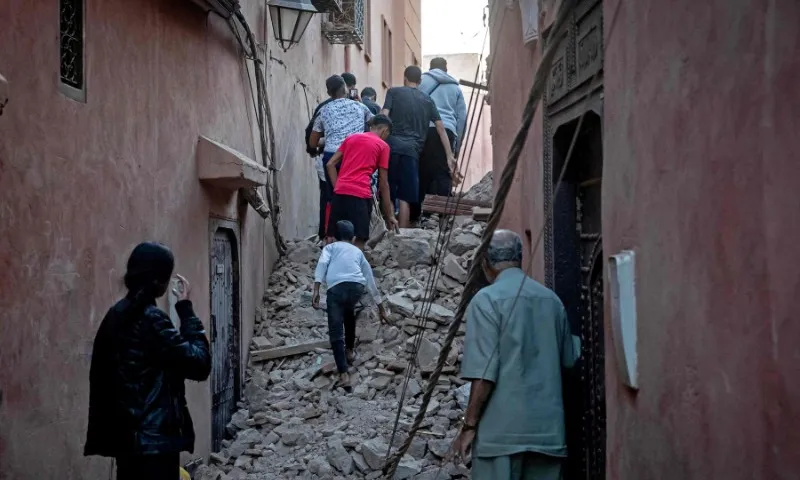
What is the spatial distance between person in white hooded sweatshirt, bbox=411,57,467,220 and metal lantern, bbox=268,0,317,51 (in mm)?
1901

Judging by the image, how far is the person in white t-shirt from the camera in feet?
28.6

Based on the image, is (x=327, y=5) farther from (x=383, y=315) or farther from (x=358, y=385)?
(x=358, y=385)

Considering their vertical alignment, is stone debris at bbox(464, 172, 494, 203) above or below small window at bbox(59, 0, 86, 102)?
below

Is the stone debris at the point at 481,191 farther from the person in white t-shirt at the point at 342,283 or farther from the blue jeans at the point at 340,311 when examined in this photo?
the blue jeans at the point at 340,311

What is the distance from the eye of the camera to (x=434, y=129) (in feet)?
41.6

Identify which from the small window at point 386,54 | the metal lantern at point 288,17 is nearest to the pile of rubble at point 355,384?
the metal lantern at point 288,17

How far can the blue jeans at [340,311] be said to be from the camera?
28.6 feet

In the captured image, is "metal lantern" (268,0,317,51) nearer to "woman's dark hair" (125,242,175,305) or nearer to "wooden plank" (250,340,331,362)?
"wooden plank" (250,340,331,362)

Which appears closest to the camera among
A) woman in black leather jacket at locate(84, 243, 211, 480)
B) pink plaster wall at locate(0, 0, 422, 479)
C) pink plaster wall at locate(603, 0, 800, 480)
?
pink plaster wall at locate(603, 0, 800, 480)

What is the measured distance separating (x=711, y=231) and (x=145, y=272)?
2.52m

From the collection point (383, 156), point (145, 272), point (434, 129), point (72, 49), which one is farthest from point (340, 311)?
point (145, 272)

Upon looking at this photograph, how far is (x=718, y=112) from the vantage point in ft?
8.31

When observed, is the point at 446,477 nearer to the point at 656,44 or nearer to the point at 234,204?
the point at 234,204

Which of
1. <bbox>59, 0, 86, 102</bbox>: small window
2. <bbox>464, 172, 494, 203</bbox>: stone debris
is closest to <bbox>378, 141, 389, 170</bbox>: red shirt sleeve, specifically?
<bbox>464, 172, 494, 203</bbox>: stone debris
